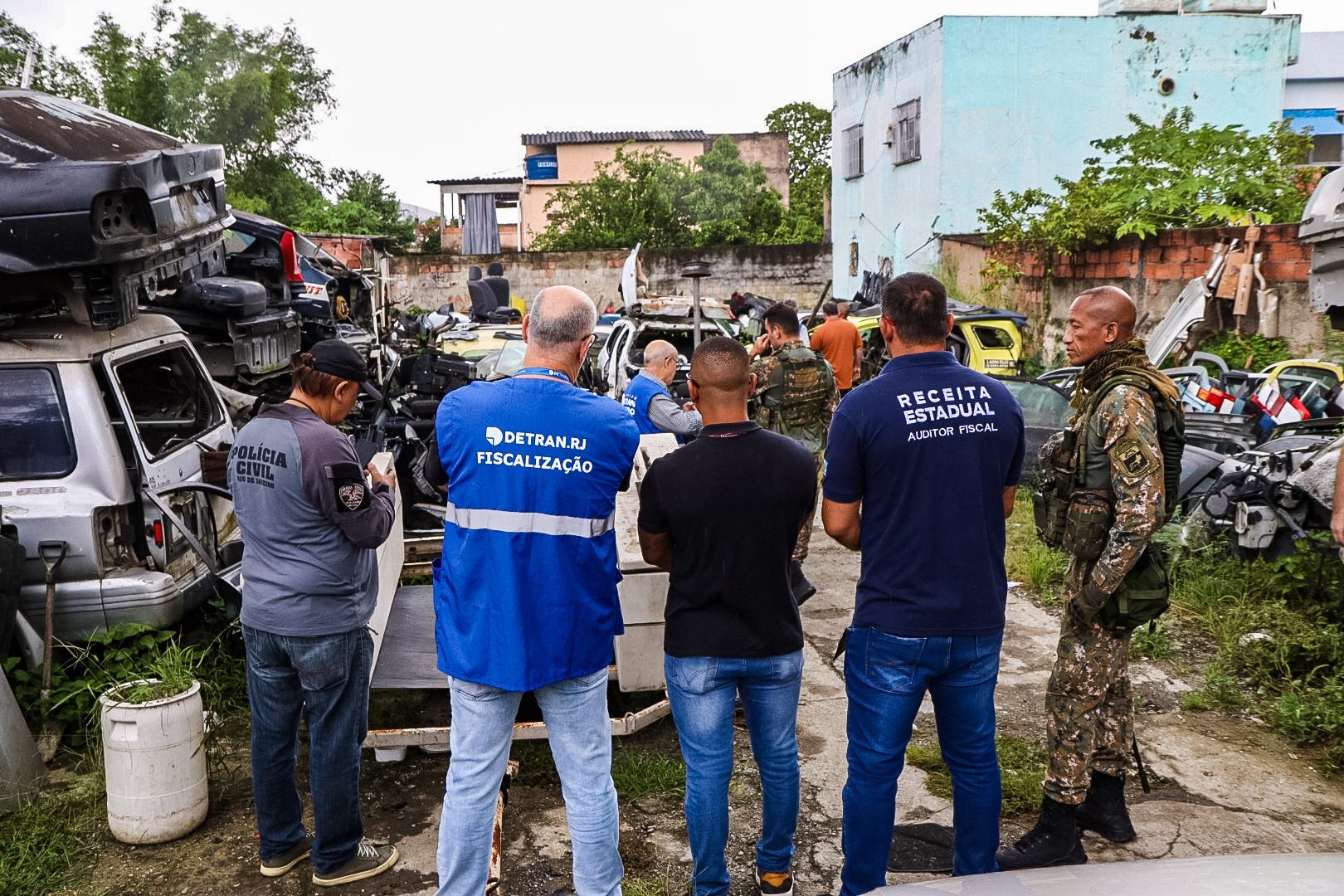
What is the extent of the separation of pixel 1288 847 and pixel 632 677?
259cm

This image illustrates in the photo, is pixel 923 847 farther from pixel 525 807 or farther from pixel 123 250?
pixel 123 250

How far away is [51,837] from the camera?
12.5 ft

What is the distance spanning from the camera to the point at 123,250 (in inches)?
181

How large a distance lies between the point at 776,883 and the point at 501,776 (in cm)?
99

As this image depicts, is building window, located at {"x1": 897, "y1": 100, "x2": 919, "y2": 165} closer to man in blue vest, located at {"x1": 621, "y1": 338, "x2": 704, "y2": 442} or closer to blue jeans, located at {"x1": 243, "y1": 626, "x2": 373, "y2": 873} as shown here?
man in blue vest, located at {"x1": 621, "y1": 338, "x2": 704, "y2": 442}

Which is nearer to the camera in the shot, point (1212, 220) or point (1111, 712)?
point (1111, 712)

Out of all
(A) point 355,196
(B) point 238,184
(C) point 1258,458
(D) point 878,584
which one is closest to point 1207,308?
(C) point 1258,458

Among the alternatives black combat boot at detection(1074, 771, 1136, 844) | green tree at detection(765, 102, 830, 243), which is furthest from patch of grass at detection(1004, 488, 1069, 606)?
green tree at detection(765, 102, 830, 243)

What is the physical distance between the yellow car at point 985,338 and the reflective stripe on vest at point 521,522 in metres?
9.90

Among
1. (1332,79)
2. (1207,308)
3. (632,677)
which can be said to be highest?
(1332,79)

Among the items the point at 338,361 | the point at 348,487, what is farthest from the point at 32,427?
the point at 348,487

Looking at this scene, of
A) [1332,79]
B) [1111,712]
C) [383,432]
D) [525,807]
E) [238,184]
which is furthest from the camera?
[1332,79]

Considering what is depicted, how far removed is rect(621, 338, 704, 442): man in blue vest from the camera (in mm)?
5551

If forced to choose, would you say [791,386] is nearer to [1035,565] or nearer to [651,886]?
[1035,565]
